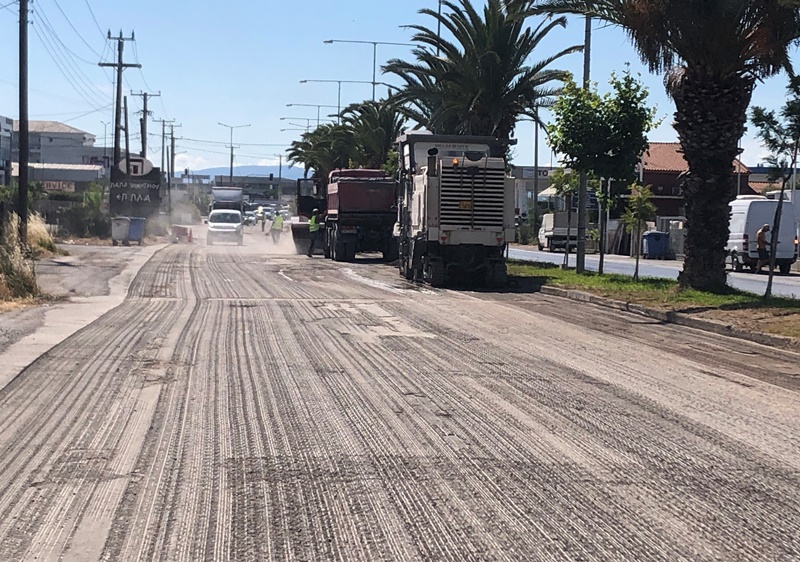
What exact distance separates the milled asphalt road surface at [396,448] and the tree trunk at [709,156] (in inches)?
233

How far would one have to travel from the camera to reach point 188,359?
11.5 m

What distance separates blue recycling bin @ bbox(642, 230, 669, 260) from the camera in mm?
47844

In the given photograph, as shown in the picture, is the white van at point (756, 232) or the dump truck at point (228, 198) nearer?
the white van at point (756, 232)

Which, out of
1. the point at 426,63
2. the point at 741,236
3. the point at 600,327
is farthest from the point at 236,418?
the point at 741,236

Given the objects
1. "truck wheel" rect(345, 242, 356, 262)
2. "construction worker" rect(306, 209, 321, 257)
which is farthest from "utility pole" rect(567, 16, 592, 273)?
"construction worker" rect(306, 209, 321, 257)

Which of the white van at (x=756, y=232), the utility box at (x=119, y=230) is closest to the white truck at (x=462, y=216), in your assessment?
the white van at (x=756, y=232)

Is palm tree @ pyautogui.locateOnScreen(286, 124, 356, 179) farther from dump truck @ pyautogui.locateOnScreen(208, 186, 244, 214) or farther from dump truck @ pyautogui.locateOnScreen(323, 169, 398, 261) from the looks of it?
dump truck @ pyautogui.locateOnScreen(323, 169, 398, 261)

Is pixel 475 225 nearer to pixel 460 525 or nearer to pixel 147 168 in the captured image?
pixel 460 525

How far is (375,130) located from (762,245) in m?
24.1

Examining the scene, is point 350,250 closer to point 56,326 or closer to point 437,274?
point 437,274

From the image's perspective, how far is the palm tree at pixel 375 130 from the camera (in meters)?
53.9

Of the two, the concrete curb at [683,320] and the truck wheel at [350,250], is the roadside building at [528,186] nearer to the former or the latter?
the truck wheel at [350,250]

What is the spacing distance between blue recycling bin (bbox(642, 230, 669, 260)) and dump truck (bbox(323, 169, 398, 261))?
17.1 metres

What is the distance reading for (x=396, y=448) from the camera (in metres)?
7.31
